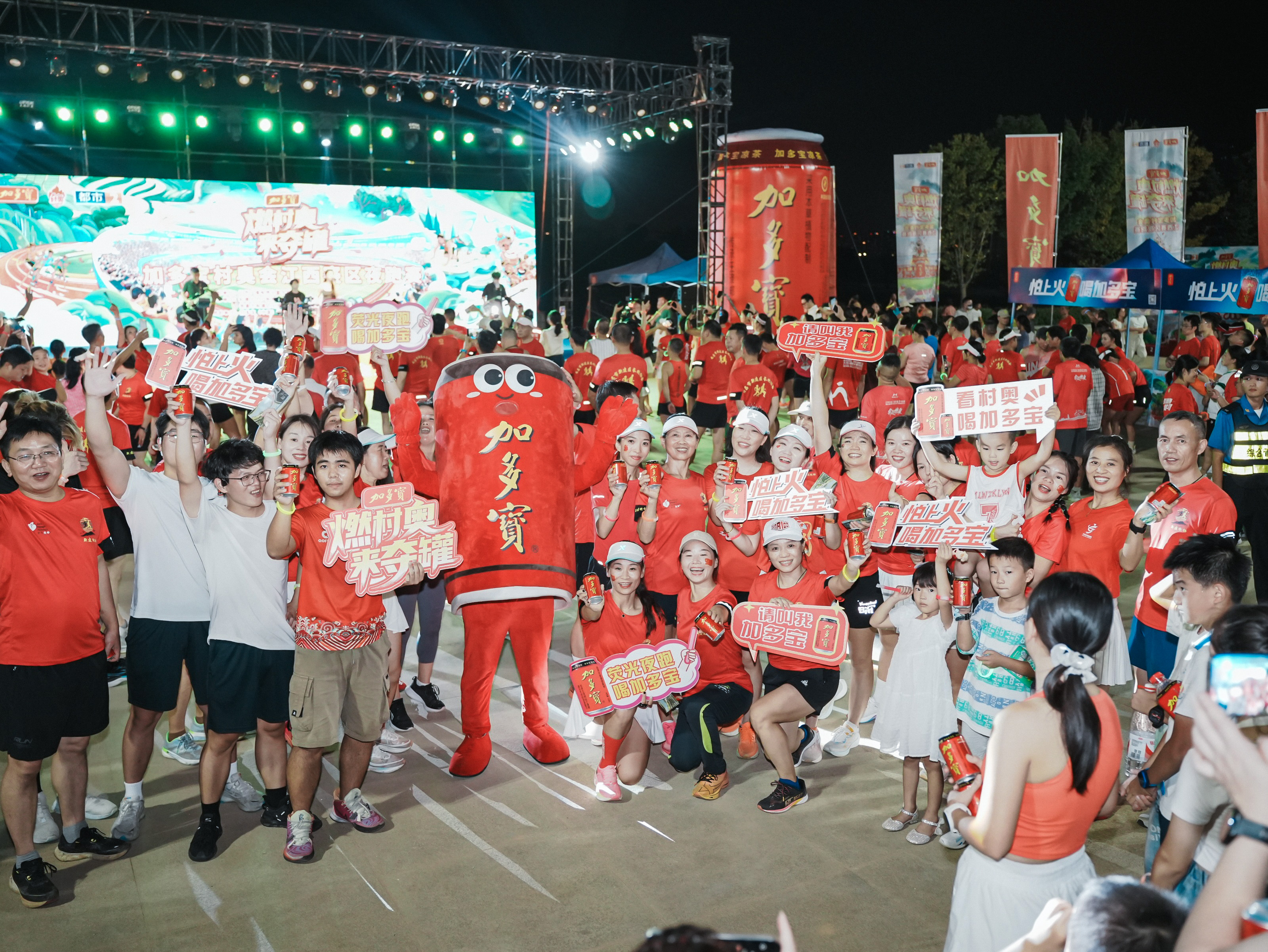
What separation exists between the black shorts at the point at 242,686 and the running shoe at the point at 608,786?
145 centimetres

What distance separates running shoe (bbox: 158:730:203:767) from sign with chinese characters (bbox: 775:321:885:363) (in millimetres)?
3743

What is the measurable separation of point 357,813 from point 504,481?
1605 millimetres

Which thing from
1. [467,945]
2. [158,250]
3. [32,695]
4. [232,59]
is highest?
[232,59]

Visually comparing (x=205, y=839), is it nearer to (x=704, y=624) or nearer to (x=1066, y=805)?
(x=704, y=624)

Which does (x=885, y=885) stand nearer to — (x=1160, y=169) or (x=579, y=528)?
(x=579, y=528)

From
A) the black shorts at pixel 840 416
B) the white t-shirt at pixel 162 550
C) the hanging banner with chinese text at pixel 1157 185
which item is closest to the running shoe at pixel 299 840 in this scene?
the white t-shirt at pixel 162 550

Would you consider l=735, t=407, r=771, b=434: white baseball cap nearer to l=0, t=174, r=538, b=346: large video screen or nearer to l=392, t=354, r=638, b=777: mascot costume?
l=392, t=354, r=638, b=777: mascot costume

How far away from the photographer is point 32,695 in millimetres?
3764

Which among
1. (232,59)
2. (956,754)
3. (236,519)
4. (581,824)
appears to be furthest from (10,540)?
(232,59)

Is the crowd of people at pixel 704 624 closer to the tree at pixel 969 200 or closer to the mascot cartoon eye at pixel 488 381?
the mascot cartoon eye at pixel 488 381

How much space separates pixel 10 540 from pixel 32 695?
1.91 feet

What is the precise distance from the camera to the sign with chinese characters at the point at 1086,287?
1366 centimetres

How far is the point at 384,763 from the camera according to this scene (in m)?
4.98

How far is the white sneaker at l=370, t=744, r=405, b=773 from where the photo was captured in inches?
195
